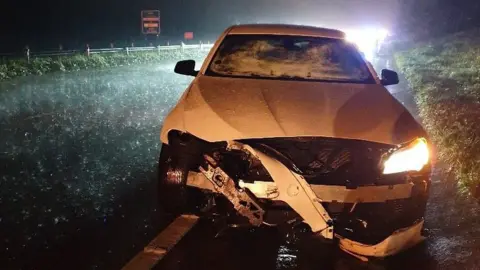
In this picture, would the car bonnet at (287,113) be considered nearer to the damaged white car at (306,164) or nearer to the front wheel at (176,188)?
the damaged white car at (306,164)

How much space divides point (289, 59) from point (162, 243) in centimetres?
262

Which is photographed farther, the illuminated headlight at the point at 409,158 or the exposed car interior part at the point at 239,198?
the illuminated headlight at the point at 409,158

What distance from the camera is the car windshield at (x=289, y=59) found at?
5523 millimetres

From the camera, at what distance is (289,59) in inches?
230

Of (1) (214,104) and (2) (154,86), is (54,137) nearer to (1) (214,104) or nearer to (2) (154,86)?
(1) (214,104)

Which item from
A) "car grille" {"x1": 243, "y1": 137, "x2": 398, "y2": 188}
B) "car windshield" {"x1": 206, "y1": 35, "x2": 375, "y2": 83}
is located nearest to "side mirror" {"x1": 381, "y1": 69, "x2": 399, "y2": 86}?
"car windshield" {"x1": 206, "y1": 35, "x2": 375, "y2": 83}

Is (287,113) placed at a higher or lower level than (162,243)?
higher

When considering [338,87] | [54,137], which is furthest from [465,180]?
[54,137]

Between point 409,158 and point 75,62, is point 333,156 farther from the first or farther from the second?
point 75,62

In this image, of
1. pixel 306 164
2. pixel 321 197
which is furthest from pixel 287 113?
pixel 321 197

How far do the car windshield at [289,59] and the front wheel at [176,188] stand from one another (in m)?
1.45

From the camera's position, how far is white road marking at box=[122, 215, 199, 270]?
391 cm

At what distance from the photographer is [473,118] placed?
8891 mm

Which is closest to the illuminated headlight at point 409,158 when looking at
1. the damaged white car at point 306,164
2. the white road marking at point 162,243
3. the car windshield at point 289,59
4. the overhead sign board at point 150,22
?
the damaged white car at point 306,164
